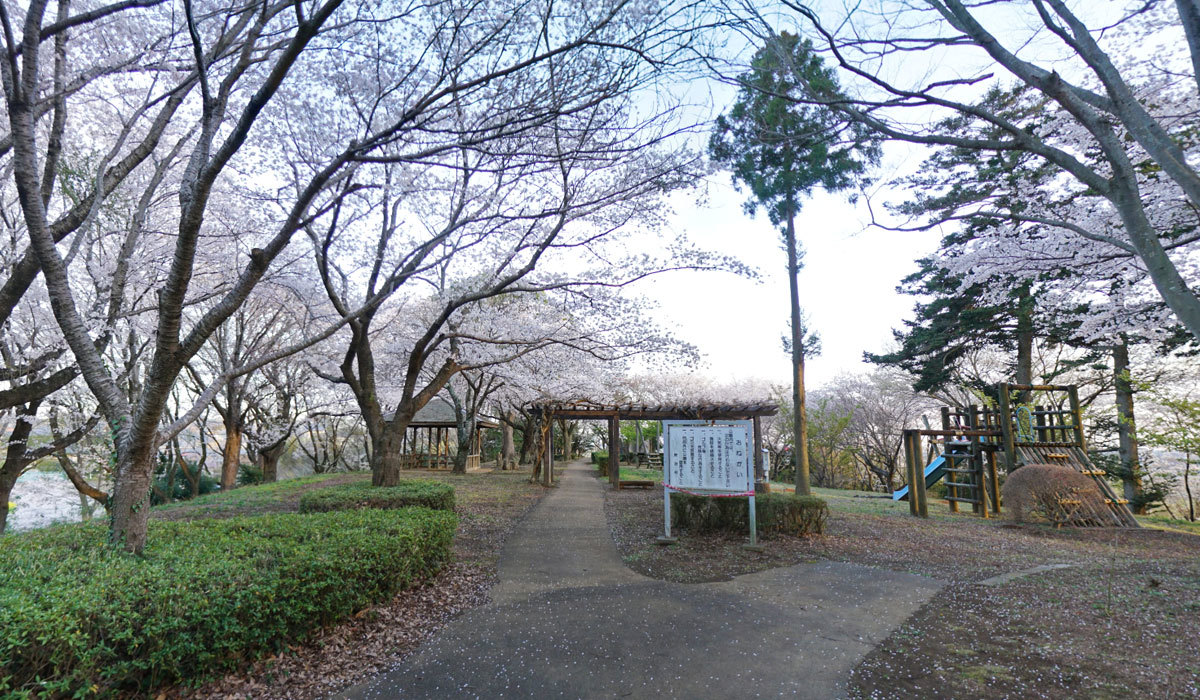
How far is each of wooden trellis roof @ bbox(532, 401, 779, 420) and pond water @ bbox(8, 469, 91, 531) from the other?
1542 centimetres

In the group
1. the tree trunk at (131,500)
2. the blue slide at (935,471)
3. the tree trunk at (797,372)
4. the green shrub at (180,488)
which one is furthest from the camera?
the green shrub at (180,488)

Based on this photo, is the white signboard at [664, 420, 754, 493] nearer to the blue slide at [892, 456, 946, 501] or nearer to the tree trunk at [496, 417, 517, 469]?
the blue slide at [892, 456, 946, 501]

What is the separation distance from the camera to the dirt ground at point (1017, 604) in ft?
10.6

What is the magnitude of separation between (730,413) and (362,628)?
11.4 metres

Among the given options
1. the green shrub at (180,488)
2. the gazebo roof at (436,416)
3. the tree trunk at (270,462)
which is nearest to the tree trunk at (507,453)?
the gazebo roof at (436,416)

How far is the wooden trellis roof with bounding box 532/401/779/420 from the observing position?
1377cm

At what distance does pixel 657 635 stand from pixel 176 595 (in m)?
3.15

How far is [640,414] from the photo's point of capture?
16156mm

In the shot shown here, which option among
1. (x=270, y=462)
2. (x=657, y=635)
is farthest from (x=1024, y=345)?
(x=270, y=462)

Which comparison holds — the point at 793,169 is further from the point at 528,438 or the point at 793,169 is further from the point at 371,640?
the point at 528,438

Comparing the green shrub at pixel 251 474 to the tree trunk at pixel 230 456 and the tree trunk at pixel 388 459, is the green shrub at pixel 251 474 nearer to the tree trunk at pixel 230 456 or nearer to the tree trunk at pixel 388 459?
the tree trunk at pixel 230 456

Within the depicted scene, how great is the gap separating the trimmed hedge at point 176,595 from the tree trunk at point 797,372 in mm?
9211

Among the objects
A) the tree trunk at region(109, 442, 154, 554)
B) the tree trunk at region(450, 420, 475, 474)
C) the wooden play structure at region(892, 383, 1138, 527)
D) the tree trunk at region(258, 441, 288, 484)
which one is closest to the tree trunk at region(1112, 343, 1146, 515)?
the wooden play structure at region(892, 383, 1138, 527)

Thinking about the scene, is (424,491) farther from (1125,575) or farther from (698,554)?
(1125,575)
